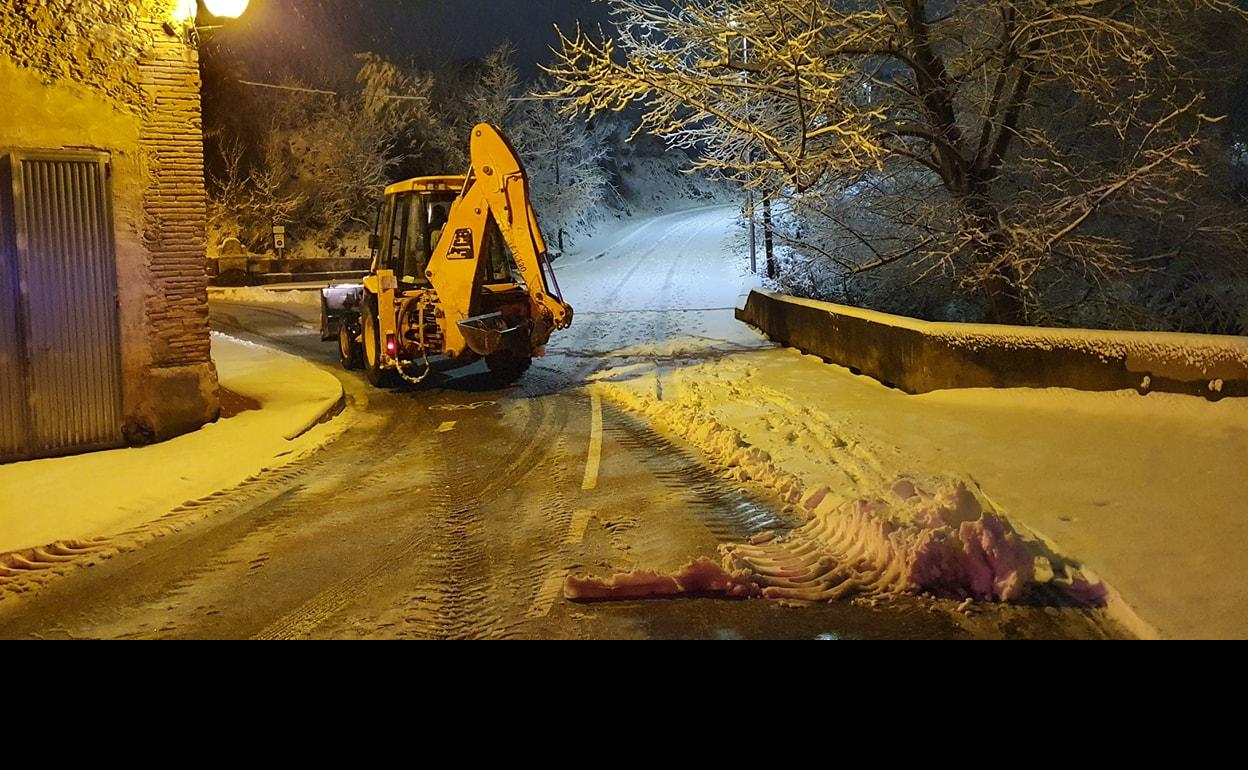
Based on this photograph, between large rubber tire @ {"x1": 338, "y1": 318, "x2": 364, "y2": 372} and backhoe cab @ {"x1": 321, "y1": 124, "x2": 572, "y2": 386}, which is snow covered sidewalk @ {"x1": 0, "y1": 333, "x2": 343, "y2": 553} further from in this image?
large rubber tire @ {"x1": 338, "y1": 318, "x2": 364, "y2": 372}

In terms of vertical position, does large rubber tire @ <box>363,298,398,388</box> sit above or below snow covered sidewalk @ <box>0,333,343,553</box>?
above

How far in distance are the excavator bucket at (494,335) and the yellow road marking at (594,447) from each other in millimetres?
1361

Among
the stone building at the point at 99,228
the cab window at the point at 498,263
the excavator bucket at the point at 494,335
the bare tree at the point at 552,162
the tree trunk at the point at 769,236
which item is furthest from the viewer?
the bare tree at the point at 552,162

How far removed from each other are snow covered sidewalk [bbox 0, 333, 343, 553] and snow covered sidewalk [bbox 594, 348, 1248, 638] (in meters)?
4.27

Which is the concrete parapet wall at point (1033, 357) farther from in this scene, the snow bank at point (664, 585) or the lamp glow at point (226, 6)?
the lamp glow at point (226, 6)

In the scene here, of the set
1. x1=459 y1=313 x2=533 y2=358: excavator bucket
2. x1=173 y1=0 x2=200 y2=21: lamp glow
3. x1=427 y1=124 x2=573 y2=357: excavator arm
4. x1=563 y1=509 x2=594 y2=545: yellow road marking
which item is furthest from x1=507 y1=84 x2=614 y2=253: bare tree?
x1=563 y1=509 x2=594 y2=545: yellow road marking

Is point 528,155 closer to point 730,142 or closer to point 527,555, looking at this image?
point 730,142

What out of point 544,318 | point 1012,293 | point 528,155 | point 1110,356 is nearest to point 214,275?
point 528,155

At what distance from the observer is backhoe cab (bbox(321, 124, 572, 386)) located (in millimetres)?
14055

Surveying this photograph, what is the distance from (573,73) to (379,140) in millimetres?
33100

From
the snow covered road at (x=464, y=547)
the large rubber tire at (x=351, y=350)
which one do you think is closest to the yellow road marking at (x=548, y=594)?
the snow covered road at (x=464, y=547)

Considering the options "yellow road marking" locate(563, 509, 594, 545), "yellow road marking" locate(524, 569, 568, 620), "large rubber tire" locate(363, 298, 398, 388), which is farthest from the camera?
"large rubber tire" locate(363, 298, 398, 388)

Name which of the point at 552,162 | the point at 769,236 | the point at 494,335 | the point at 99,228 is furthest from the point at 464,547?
the point at 552,162

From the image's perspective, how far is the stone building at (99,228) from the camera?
997cm
